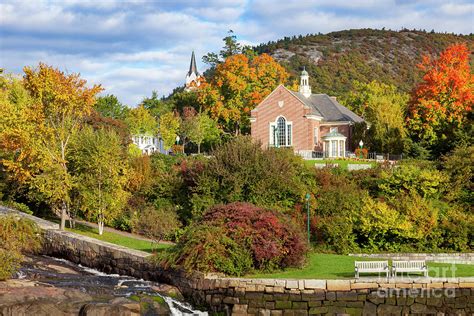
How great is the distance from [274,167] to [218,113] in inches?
1267

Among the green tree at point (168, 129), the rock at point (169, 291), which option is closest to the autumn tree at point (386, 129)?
the green tree at point (168, 129)

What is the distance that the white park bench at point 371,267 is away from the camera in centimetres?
2350

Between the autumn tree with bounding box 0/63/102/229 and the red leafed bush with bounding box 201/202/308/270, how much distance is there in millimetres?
9121

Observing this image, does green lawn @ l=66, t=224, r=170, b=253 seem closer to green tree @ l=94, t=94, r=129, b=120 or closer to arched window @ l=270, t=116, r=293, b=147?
arched window @ l=270, t=116, r=293, b=147

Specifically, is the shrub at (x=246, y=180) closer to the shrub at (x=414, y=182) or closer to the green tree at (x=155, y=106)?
the shrub at (x=414, y=182)

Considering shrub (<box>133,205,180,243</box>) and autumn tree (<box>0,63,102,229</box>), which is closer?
autumn tree (<box>0,63,102,229</box>)

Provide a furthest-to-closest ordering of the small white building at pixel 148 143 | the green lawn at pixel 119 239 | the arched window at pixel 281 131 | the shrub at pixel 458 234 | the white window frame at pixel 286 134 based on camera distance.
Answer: the small white building at pixel 148 143, the arched window at pixel 281 131, the white window frame at pixel 286 134, the shrub at pixel 458 234, the green lawn at pixel 119 239

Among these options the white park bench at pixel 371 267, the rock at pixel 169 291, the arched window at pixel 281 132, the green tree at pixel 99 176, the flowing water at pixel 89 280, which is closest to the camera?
the white park bench at pixel 371 267

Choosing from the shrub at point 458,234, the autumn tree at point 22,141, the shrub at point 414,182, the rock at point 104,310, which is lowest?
the rock at point 104,310

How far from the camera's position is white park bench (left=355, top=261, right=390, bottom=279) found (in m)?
23.5

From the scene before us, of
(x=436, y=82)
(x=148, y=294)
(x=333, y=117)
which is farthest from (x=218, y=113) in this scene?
(x=148, y=294)

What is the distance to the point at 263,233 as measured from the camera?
84.1 feet

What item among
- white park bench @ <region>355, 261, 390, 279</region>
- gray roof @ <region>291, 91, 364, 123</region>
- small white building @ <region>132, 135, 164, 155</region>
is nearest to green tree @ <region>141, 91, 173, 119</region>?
small white building @ <region>132, 135, 164, 155</region>

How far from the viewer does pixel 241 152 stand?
34781mm
